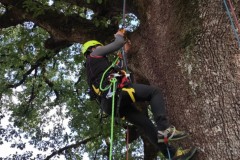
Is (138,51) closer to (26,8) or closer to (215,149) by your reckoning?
(215,149)

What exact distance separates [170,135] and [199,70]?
0.79 meters

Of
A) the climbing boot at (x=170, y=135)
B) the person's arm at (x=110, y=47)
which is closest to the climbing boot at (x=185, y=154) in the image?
the climbing boot at (x=170, y=135)

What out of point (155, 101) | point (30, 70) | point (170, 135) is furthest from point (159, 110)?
point (30, 70)

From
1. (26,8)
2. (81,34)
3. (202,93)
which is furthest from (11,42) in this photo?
(202,93)

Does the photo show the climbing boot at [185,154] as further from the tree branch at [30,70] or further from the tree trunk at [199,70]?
the tree branch at [30,70]

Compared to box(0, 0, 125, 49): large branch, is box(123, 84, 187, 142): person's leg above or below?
below

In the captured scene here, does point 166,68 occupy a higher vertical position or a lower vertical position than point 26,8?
lower

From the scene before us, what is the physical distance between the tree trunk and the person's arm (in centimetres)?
58

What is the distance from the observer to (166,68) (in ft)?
12.9

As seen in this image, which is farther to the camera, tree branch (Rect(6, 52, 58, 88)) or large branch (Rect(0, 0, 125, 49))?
tree branch (Rect(6, 52, 58, 88))

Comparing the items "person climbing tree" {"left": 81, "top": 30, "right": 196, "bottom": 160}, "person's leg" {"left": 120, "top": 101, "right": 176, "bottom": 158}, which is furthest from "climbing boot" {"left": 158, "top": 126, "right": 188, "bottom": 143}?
"person's leg" {"left": 120, "top": 101, "right": 176, "bottom": 158}

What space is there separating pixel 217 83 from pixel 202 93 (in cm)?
18

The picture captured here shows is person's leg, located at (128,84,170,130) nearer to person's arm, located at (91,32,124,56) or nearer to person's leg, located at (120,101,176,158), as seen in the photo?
person's leg, located at (120,101,176,158)

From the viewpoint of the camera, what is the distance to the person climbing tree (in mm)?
3309
